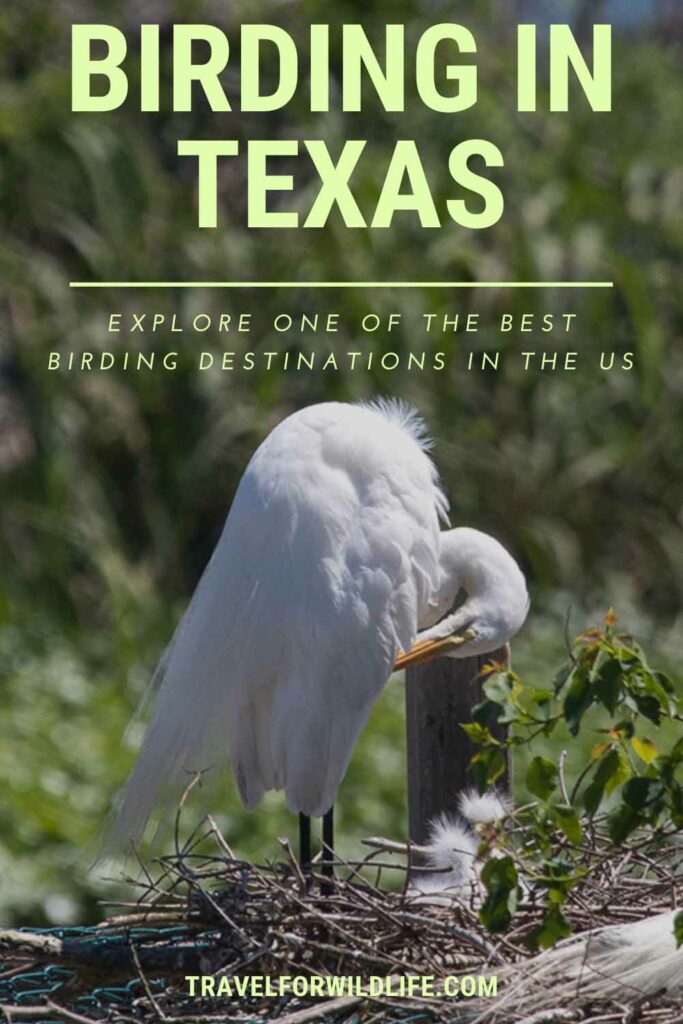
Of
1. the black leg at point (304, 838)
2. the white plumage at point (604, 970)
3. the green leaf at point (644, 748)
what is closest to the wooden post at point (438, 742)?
the black leg at point (304, 838)

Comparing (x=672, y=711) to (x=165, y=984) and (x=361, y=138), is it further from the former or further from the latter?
(x=361, y=138)

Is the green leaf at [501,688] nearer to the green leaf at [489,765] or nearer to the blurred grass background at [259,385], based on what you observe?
the green leaf at [489,765]

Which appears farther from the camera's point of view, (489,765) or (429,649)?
(429,649)

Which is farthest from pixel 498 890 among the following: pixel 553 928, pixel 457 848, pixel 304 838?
pixel 304 838

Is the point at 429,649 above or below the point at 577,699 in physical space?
below

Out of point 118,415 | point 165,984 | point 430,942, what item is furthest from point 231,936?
point 118,415

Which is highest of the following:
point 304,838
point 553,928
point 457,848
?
point 553,928

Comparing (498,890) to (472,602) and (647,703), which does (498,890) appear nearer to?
(647,703)
